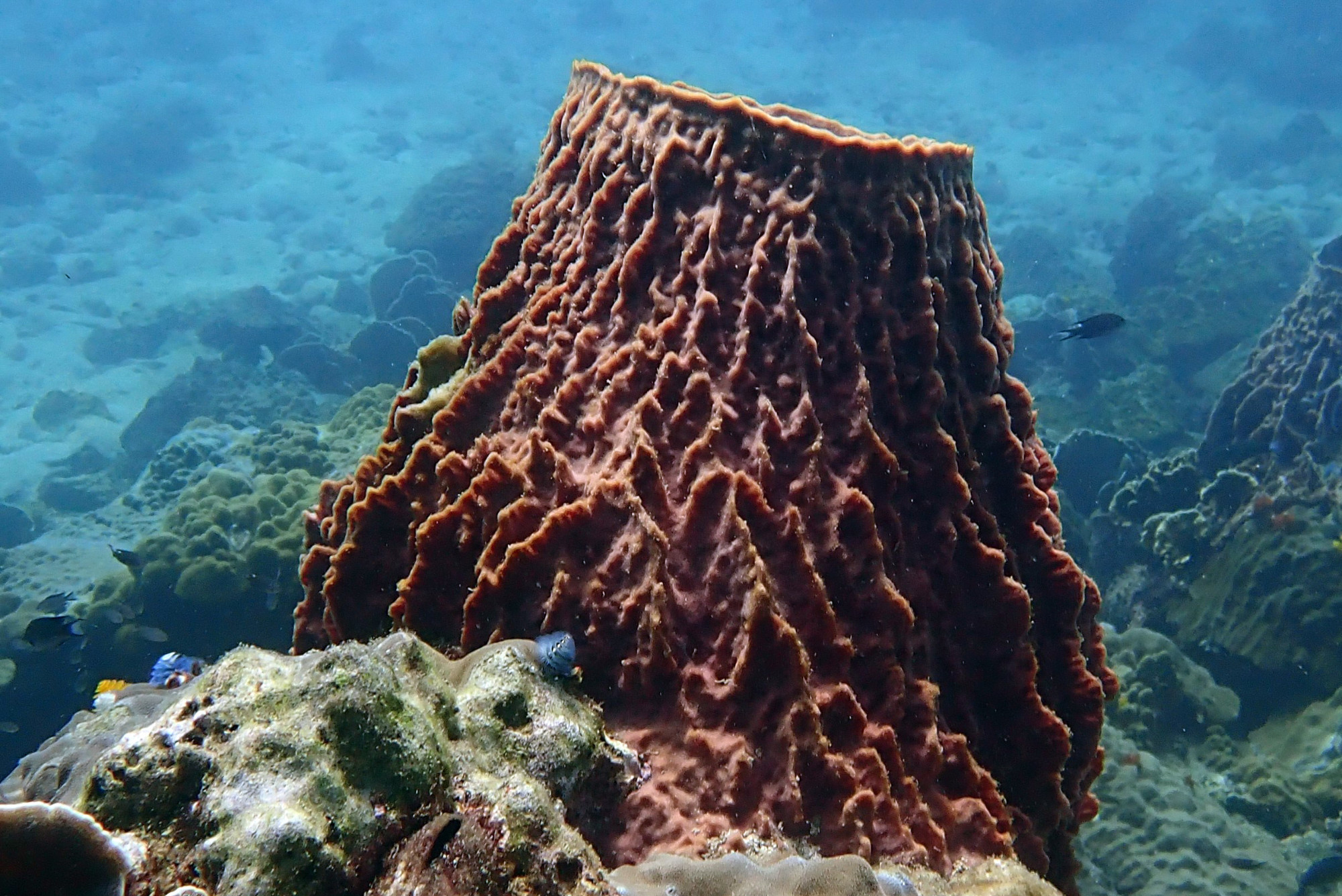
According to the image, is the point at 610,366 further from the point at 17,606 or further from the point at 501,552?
the point at 17,606

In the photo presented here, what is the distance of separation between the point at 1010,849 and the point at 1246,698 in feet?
25.0

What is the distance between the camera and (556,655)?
219cm

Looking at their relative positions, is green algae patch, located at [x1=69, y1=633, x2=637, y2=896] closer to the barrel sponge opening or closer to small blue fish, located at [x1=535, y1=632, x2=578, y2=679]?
the barrel sponge opening

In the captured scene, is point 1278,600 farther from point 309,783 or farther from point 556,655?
point 309,783

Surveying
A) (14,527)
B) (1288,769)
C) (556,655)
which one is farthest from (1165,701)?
(14,527)

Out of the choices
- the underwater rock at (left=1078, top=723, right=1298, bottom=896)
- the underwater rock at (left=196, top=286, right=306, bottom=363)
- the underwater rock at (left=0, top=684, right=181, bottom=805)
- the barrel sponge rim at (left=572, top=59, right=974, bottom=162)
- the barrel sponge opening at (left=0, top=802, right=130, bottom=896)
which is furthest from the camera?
the underwater rock at (left=196, top=286, right=306, bottom=363)

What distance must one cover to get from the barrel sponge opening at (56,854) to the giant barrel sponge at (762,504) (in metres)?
1.20

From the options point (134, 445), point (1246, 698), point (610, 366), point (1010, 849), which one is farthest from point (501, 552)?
point (134, 445)

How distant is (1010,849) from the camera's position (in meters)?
2.35

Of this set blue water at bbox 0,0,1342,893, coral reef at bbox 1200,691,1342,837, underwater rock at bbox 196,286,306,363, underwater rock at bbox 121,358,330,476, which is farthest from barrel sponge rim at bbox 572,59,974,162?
underwater rock at bbox 196,286,306,363

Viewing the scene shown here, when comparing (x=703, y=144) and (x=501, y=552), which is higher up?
(x=703, y=144)

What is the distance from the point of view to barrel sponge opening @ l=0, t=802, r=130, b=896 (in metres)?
1.13

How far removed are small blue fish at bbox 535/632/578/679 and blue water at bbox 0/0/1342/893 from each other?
5.52m

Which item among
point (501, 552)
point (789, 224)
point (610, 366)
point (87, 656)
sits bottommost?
point (87, 656)
